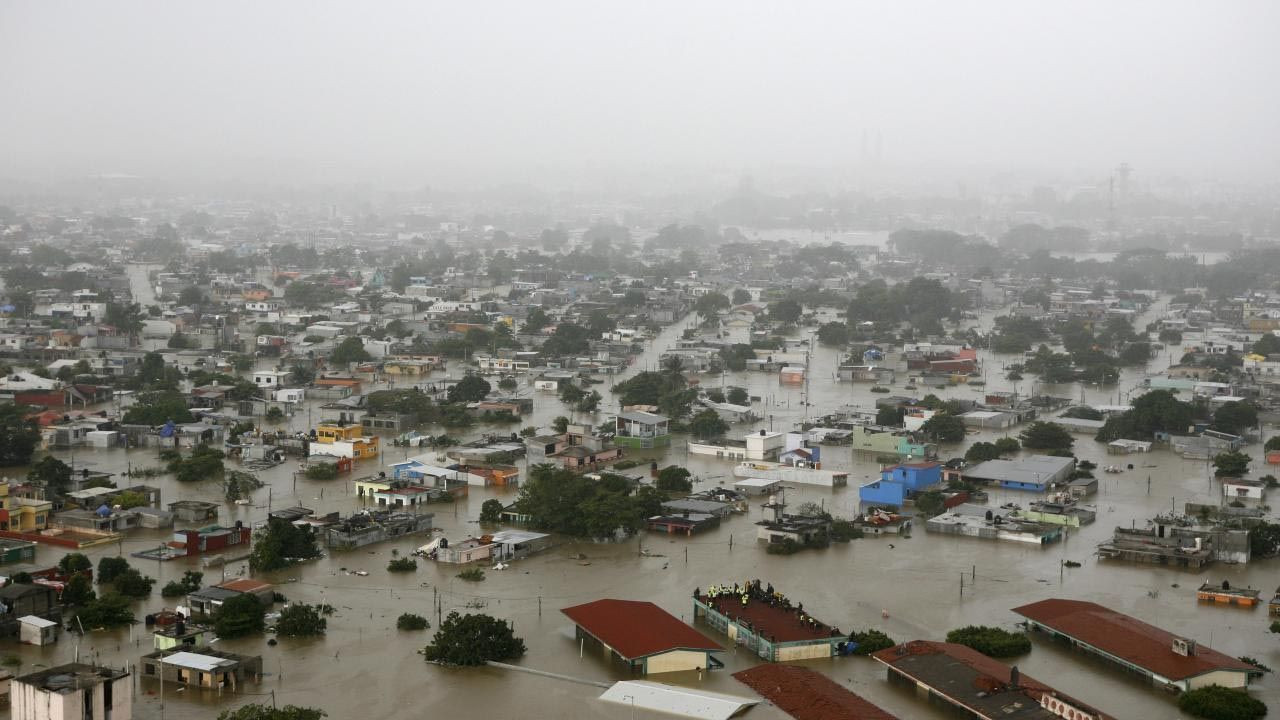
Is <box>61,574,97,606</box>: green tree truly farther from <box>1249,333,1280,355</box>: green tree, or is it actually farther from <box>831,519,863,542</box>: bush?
<box>1249,333,1280,355</box>: green tree

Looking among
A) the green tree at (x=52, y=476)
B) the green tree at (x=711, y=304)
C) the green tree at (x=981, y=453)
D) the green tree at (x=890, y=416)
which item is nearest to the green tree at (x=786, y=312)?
the green tree at (x=711, y=304)

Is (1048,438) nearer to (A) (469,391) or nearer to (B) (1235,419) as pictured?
(B) (1235,419)

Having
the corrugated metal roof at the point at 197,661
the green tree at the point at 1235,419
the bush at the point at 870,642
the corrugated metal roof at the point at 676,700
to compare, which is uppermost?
the green tree at the point at 1235,419

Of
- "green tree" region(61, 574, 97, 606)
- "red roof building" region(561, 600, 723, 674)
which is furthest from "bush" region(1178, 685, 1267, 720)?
"green tree" region(61, 574, 97, 606)

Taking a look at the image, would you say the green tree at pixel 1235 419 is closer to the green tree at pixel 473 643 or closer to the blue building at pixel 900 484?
the blue building at pixel 900 484

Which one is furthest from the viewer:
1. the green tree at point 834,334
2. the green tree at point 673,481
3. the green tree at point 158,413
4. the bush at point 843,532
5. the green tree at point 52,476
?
the green tree at point 834,334

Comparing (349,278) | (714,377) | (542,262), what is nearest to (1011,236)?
(542,262)

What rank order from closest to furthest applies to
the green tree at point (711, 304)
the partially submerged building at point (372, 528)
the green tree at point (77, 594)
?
the green tree at point (77, 594) → the partially submerged building at point (372, 528) → the green tree at point (711, 304)
